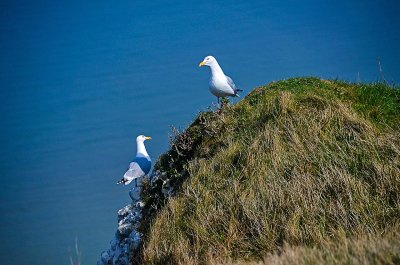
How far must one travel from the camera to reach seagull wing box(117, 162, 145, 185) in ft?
49.4

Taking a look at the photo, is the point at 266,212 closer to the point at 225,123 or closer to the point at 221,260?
the point at 221,260

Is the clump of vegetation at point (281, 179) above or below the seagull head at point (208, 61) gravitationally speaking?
below

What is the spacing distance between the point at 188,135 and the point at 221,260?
5.33 metres

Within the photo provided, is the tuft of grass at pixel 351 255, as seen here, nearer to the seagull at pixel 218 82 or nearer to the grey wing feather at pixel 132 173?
the seagull at pixel 218 82

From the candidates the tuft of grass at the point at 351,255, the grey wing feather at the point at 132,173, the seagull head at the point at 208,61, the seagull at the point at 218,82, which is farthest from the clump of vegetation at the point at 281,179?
the seagull head at the point at 208,61

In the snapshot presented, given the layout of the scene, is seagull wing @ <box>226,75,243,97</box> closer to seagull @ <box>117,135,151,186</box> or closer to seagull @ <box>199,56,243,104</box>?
seagull @ <box>199,56,243,104</box>

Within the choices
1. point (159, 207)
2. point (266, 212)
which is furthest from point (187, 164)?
point (266, 212)

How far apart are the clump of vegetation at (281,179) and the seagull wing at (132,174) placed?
159 centimetres

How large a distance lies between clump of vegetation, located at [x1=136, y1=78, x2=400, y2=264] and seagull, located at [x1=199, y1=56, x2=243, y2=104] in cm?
99

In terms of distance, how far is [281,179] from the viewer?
998 centimetres

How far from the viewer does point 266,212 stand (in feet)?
30.8

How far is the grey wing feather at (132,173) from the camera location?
592 inches

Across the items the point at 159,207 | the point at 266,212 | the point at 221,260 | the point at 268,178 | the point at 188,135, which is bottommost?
the point at 221,260

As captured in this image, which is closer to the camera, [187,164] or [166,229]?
[166,229]
